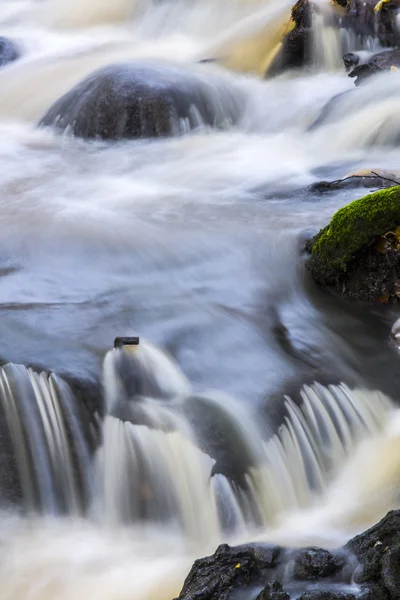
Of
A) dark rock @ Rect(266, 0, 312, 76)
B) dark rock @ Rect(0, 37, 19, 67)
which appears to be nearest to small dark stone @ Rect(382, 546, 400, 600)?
dark rock @ Rect(266, 0, 312, 76)

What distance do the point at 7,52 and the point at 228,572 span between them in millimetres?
12339

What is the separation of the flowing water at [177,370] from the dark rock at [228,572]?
56 cm

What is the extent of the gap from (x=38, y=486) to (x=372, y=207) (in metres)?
3.10

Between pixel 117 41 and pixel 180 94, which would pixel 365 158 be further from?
pixel 117 41

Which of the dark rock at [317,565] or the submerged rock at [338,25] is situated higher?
the submerged rock at [338,25]

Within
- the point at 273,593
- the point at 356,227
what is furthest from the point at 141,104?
the point at 273,593

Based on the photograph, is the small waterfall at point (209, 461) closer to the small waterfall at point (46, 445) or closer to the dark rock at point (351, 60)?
the small waterfall at point (46, 445)

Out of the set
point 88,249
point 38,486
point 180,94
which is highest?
point 180,94

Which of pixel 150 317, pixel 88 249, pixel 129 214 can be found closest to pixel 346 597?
pixel 150 317

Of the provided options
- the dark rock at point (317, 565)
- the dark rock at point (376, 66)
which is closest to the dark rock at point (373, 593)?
the dark rock at point (317, 565)

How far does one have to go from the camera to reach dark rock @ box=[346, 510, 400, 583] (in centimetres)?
307

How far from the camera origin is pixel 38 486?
14.3ft

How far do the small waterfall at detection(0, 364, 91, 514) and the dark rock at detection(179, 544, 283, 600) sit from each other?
123cm

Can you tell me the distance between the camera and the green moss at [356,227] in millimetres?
5777
